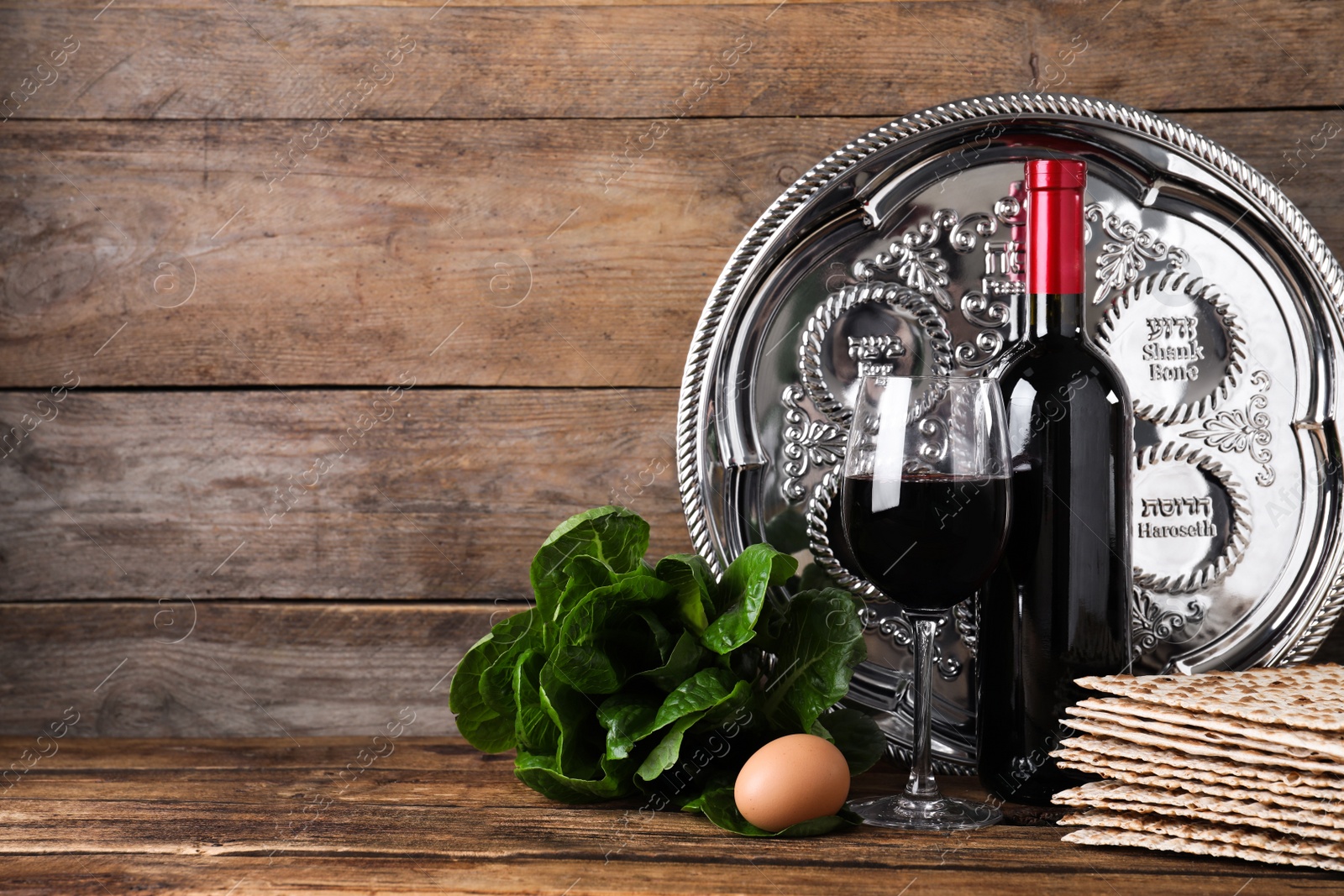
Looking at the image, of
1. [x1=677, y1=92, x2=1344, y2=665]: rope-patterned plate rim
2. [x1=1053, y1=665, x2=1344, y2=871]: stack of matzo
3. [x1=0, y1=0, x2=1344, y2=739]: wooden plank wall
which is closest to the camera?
[x1=1053, y1=665, x2=1344, y2=871]: stack of matzo

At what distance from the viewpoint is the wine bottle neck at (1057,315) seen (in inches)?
28.4

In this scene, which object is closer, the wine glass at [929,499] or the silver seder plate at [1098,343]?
the wine glass at [929,499]

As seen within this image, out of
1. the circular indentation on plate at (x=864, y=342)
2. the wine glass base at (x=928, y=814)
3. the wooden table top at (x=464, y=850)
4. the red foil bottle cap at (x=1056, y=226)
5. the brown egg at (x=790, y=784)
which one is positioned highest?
the red foil bottle cap at (x=1056, y=226)

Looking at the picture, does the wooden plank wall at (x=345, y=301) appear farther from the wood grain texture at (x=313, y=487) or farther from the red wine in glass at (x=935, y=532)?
the red wine in glass at (x=935, y=532)

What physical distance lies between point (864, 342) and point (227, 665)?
676 mm

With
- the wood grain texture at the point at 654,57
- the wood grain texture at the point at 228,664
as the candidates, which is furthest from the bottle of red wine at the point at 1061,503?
the wood grain texture at the point at 228,664

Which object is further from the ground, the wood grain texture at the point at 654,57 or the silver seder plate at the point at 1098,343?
the wood grain texture at the point at 654,57

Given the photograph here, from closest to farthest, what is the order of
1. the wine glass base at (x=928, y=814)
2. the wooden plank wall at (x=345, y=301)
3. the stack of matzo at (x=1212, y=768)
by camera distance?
the stack of matzo at (x=1212, y=768) → the wine glass base at (x=928, y=814) → the wooden plank wall at (x=345, y=301)

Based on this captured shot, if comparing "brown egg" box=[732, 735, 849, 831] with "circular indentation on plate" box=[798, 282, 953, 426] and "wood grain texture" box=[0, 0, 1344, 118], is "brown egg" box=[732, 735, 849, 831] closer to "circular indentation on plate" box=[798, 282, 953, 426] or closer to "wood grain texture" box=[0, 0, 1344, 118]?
"circular indentation on plate" box=[798, 282, 953, 426]

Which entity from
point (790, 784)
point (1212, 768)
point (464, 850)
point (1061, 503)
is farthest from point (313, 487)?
point (1212, 768)

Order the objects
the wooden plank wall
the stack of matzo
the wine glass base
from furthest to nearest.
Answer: the wooden plank wall, the wine glass base, the stack of matzo

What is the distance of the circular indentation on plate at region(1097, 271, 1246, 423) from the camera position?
87cm

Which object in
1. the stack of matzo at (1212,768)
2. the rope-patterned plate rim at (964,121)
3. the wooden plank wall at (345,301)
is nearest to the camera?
the stack of matzo at (1212,768)

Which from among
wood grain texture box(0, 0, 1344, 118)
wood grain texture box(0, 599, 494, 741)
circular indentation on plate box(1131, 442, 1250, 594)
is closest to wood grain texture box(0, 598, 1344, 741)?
wood grain texture box(0, 599, 494, 741)
